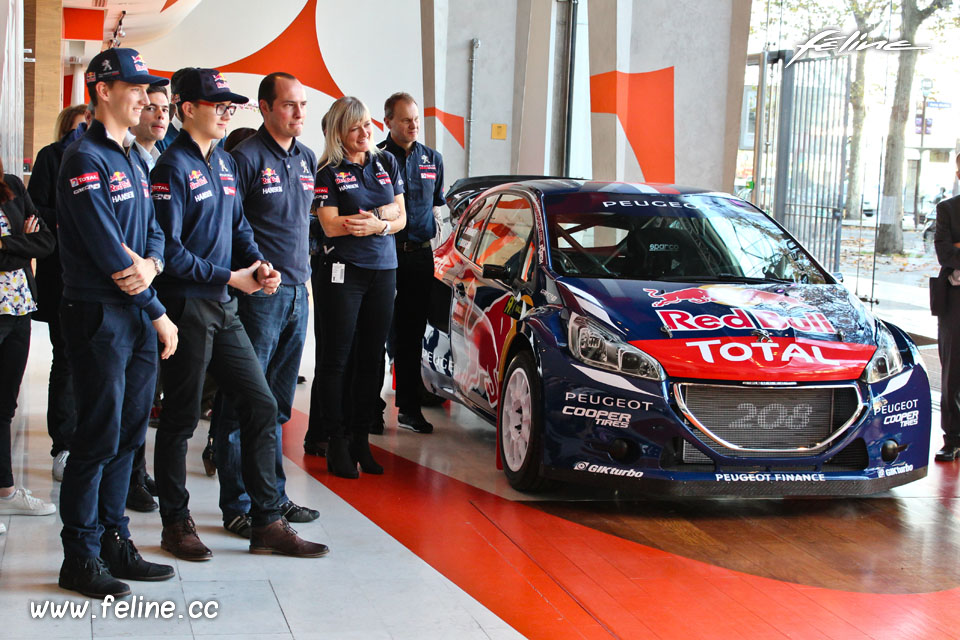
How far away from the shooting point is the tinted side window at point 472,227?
6.11m

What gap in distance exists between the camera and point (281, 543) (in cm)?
394

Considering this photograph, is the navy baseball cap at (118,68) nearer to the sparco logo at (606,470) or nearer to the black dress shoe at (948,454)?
the sparco logo at (606,470)

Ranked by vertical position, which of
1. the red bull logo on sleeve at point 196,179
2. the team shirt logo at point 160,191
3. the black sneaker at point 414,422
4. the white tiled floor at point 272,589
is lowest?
the white tiled floor at point 272,589

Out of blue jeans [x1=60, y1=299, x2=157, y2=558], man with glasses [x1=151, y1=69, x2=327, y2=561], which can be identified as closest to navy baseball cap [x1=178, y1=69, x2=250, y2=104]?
man with glasses [x1=151, y1=69, x2=327, y2=561]

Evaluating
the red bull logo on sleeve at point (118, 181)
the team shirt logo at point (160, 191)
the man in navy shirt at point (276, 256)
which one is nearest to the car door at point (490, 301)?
the man in navy shirt at point (276, 256)

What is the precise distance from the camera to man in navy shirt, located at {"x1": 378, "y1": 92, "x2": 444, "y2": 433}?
236 inches

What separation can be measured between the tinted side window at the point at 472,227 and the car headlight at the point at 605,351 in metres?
Answer: 1.51

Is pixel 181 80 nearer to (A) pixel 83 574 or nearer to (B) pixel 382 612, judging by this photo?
(A) pixel 83 574

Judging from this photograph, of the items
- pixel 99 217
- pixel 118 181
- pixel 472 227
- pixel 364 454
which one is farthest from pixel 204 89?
pixel 472 227

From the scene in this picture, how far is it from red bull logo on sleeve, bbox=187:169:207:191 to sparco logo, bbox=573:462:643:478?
1916mm

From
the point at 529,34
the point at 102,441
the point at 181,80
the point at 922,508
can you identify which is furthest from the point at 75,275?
the point at 529,34

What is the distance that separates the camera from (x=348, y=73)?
1830cm

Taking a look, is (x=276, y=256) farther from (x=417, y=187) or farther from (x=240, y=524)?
(x=417, y=187)

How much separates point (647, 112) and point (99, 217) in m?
7.12
